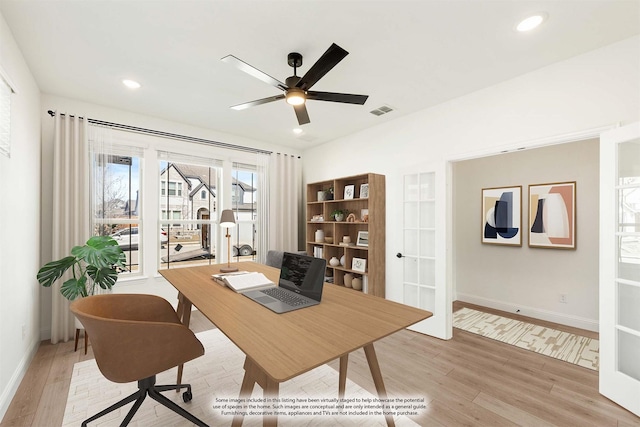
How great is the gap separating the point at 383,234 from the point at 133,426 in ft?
9.94

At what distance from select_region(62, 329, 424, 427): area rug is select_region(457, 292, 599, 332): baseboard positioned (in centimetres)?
277

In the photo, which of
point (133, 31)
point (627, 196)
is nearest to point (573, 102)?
point (627, 196)

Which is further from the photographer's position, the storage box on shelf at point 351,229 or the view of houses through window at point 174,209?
the storage box on shelf at point 351,229

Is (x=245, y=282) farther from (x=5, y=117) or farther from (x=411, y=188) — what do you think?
(x=411, y=188)

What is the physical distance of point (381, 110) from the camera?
334 centimetres

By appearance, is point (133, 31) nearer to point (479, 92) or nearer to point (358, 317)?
point (358, 317)

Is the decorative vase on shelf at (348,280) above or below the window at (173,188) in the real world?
below

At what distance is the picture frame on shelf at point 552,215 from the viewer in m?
3.48

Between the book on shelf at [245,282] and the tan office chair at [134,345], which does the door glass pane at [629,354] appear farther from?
the tan office chair at [134,345]

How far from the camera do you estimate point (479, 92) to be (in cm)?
281

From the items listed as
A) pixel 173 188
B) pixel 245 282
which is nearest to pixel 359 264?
pixel 245 282

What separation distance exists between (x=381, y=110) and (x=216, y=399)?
3.28 meters

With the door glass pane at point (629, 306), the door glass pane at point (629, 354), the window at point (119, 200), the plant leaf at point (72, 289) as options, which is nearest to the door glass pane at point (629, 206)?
the door glass pane at point (629, 306)

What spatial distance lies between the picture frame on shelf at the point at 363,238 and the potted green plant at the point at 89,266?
2708 mm
